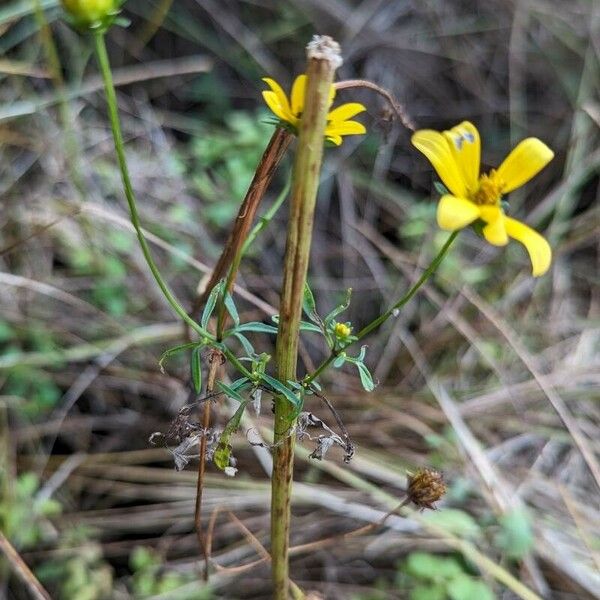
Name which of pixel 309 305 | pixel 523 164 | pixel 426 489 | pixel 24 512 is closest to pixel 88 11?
pixel 309 305

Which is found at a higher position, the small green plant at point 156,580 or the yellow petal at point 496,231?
the yellow petal at point 496,231

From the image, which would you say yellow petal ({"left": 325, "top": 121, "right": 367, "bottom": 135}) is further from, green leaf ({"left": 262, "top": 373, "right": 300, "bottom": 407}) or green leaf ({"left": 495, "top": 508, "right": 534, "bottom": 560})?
green leaf ({"left": 495, "top": 508, "right": 534, "bottom": 560})

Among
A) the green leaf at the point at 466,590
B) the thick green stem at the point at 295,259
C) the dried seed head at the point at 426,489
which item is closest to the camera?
the thick green stem at the point at 295,259

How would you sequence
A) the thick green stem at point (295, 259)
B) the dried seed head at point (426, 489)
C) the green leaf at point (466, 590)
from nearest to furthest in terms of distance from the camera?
1. the thick green stem at point (295, 259)
2. the dried seed head at point (426, 489)
3. the green leaf at point (466, 590)

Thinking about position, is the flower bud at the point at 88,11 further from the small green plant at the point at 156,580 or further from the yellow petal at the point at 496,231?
the small green plant at the point at 156,580

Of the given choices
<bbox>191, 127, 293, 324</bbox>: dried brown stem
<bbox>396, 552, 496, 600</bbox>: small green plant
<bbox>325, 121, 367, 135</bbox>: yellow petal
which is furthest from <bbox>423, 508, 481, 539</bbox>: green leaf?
<bbox>325, 121, 367, 135</bbox>: yellow petal

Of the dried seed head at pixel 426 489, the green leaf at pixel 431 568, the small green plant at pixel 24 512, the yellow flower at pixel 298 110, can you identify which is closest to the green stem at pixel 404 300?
the yellow flower at pixel 298 110

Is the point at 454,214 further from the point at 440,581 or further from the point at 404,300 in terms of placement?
the point at 440,581
